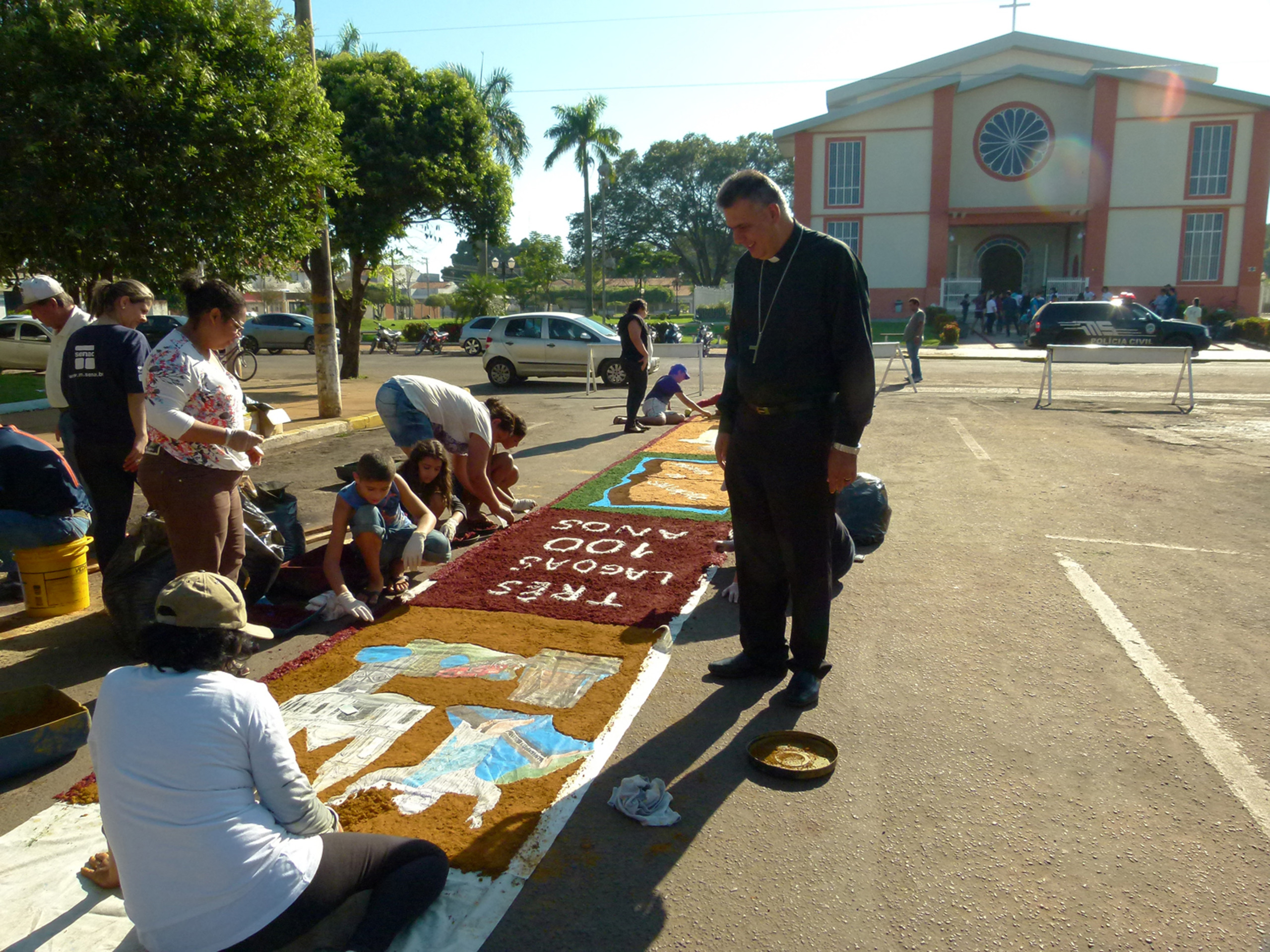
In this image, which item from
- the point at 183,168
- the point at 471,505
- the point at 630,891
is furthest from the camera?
the point at 183,168

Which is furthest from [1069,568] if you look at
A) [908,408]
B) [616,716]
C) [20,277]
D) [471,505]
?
[20,277]

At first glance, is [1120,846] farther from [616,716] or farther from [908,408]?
[908,408]

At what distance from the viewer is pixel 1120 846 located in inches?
114

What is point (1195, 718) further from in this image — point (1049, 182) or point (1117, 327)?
point (1049, 182)

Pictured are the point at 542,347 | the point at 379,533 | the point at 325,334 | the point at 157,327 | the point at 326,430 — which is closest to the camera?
the point at 379,533

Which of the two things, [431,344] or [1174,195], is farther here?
[1174,195]

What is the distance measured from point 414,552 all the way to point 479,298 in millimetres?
37481

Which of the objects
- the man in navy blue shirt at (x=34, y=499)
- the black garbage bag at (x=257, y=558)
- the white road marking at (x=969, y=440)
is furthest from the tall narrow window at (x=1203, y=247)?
the man in navy blue shirt at (x=34, y=499)

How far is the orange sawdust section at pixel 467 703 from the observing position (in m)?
2.97

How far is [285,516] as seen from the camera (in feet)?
18.7

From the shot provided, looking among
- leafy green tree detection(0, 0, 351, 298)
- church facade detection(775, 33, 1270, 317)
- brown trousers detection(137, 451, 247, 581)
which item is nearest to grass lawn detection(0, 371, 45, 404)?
leafy green tree detection(0, 0, 351, 298)

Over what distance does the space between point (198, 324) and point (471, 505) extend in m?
3.14

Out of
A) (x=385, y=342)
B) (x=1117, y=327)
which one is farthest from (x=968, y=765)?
(x=385, y=342)

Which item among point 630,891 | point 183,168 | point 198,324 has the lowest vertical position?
point 630,891
